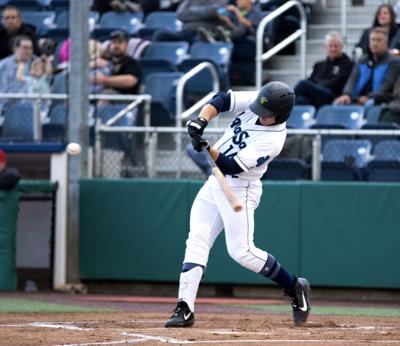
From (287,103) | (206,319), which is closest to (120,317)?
(206,319)

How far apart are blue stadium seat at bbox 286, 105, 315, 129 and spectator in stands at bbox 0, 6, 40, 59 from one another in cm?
349

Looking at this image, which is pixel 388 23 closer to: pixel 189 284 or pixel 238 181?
pixel 238 181

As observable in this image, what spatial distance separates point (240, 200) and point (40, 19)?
8402 mm

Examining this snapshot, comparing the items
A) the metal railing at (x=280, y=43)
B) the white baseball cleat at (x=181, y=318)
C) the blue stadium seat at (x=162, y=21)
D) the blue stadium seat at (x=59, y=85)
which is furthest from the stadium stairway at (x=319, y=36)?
the white baseball cleat at (x=181, y=318)

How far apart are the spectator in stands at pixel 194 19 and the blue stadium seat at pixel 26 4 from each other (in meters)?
2.24

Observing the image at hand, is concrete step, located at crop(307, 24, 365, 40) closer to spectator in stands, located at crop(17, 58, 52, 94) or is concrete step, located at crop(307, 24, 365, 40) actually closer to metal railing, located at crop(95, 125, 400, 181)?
metal railing, located at crop(95, 125, 400, 181)

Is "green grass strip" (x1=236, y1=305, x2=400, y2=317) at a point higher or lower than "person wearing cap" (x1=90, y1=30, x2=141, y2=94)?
lower

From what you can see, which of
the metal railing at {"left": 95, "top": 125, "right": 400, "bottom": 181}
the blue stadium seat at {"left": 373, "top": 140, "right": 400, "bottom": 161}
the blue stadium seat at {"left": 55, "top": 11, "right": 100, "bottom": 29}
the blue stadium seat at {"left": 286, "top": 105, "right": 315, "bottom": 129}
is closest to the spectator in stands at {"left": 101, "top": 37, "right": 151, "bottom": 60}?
the blue stadium seat at {"left": 55, "top": 11, "right": 100, "bottom": 29}

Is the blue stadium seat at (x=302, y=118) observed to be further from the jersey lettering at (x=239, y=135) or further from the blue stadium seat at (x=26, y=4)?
the blue stadium seat at (x=26, y=4)

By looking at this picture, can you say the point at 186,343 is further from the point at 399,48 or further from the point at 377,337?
the point at 399,48

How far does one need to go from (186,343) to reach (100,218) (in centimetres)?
631

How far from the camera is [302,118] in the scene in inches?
507

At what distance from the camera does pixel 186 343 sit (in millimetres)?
6754

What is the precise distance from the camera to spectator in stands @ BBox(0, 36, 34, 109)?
13031 mm
